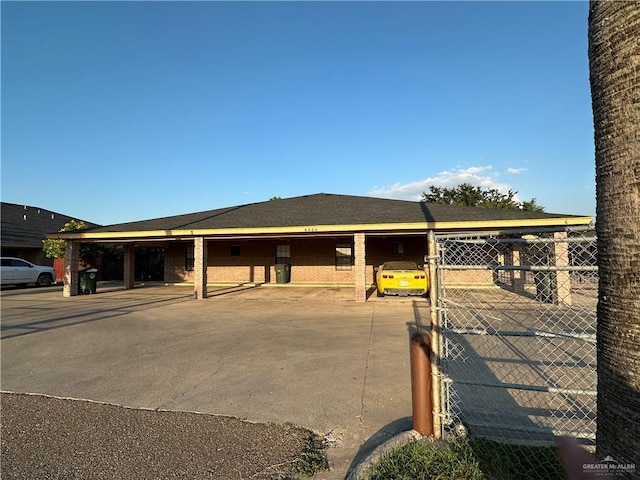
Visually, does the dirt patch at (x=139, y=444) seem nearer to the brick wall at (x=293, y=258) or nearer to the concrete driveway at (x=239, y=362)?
the concrete driveway at (x=239, y=362)

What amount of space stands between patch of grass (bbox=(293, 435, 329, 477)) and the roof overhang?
34.7ft

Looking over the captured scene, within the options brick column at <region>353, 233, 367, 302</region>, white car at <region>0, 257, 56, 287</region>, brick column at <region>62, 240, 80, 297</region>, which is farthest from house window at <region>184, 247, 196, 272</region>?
brick column at <region>353, 233, 367, 302</region>

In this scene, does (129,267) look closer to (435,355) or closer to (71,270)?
(71,270)

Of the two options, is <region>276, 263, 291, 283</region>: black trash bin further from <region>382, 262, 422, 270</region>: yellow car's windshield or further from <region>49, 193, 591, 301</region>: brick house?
<region>382, 262, 422, 270</region>: yellow car's windshield

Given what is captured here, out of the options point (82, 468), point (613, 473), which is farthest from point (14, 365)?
point (613, 473)

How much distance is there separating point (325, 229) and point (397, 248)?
6937mm

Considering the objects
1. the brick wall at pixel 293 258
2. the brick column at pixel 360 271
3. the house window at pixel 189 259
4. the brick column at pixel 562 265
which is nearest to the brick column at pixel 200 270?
the brick wall at pixel 293 258

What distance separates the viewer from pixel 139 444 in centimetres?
360

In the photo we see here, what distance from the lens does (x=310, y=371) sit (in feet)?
19.1

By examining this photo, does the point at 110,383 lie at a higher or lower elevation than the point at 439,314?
lower

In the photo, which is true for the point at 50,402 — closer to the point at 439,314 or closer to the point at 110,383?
the point at 110,383

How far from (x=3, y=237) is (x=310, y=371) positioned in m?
29.6

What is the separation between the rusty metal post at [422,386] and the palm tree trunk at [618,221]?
1545mm

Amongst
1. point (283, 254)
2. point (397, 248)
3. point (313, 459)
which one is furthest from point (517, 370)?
point (283, 254)
